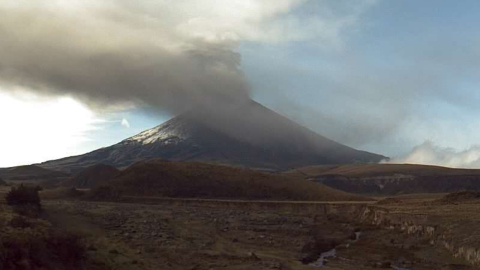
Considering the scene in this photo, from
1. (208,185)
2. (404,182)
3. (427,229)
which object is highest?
(404,182)

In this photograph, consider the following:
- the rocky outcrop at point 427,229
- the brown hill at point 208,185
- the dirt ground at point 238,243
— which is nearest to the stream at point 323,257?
the dirt ground at point 238,243

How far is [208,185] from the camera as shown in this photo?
111 meters

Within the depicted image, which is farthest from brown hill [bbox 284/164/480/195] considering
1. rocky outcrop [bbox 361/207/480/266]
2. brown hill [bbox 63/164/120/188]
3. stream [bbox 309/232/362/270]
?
stream [bbox 309/232/362/270]

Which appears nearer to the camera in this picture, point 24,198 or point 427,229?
point 427,229

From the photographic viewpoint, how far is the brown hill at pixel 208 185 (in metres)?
106

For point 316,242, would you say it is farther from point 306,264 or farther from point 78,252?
point 78,252

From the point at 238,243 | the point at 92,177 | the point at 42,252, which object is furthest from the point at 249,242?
the point at 92,177

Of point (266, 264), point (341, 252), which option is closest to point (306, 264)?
point (266, 264)

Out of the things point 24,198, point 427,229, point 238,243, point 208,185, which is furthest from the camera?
point 208,185

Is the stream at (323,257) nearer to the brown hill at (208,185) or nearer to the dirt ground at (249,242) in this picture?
the dirt ground at (249,242)

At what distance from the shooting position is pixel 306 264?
37.6m

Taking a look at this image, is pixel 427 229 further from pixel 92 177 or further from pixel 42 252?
pixel 92 177

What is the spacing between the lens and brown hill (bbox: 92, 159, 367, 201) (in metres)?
106

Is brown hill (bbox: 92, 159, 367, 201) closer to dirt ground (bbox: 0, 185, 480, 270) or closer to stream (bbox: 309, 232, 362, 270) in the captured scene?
dirt ground (bbox: 0, 185, 480, 270)
